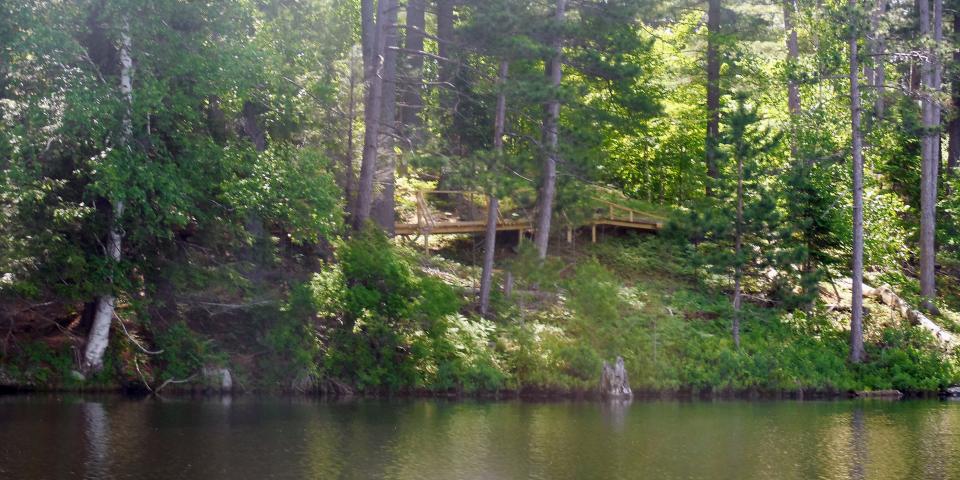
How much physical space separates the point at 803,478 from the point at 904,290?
18561 mm

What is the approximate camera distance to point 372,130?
25.3m

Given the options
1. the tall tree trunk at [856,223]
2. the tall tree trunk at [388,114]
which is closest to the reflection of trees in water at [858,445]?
the tall tree trunk at [856,223]

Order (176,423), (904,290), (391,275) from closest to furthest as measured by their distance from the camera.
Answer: (176,423)
(391,275)
(904,290)

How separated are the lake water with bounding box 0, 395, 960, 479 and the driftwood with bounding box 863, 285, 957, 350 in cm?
608

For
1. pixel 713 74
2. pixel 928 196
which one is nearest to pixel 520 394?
pixel 928 196

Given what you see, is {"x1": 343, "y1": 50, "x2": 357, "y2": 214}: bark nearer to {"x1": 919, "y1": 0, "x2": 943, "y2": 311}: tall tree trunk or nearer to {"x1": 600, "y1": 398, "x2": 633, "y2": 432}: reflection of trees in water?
{"x1": 600, "y1": 398, "x2": 633, "y2": 432}: reflection of trees in water

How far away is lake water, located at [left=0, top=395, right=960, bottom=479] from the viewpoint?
14.7 m

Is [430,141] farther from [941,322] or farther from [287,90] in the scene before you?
[941,322]

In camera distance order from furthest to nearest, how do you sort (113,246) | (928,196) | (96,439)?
(928,196) < (113,246) < (96,439)

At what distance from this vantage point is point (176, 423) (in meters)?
18.1

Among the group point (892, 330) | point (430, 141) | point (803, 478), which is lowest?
point (803, 478)

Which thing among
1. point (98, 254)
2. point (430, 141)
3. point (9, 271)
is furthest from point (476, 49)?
point (9, 271)

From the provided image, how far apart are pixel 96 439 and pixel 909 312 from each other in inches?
866

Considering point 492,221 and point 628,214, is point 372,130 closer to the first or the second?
point 492,221
